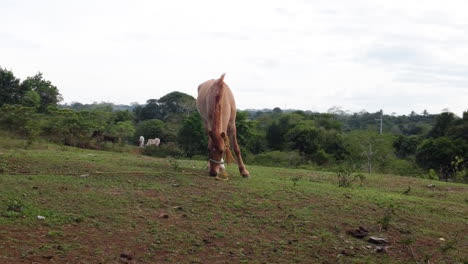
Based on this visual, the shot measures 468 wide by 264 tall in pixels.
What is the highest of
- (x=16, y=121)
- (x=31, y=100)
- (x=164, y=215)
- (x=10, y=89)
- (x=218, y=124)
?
(x=10, y=89)

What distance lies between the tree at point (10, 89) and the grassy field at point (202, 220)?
2677 cm

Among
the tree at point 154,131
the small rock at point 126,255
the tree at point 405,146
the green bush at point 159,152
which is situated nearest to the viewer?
the small rock at point 126,255

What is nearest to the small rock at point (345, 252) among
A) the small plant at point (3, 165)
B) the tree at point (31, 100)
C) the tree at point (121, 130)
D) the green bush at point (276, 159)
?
the small plant at point (3, 165)

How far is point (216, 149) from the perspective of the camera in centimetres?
848

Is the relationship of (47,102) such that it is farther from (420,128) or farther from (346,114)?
(346,114)

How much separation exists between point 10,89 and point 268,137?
19.6 metres

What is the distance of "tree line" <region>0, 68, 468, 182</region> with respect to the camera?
20.7m

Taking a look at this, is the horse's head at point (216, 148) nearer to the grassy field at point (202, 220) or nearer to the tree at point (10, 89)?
the grassy field at point (202, 220)

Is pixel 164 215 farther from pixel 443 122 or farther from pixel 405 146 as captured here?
pixel 443 122

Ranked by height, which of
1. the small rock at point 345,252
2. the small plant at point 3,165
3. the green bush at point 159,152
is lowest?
the small rock at point 345,252

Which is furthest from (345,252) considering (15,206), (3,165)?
(3,165)

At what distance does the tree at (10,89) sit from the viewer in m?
32.8

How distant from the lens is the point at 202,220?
5.96m

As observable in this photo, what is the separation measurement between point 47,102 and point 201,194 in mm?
30651
